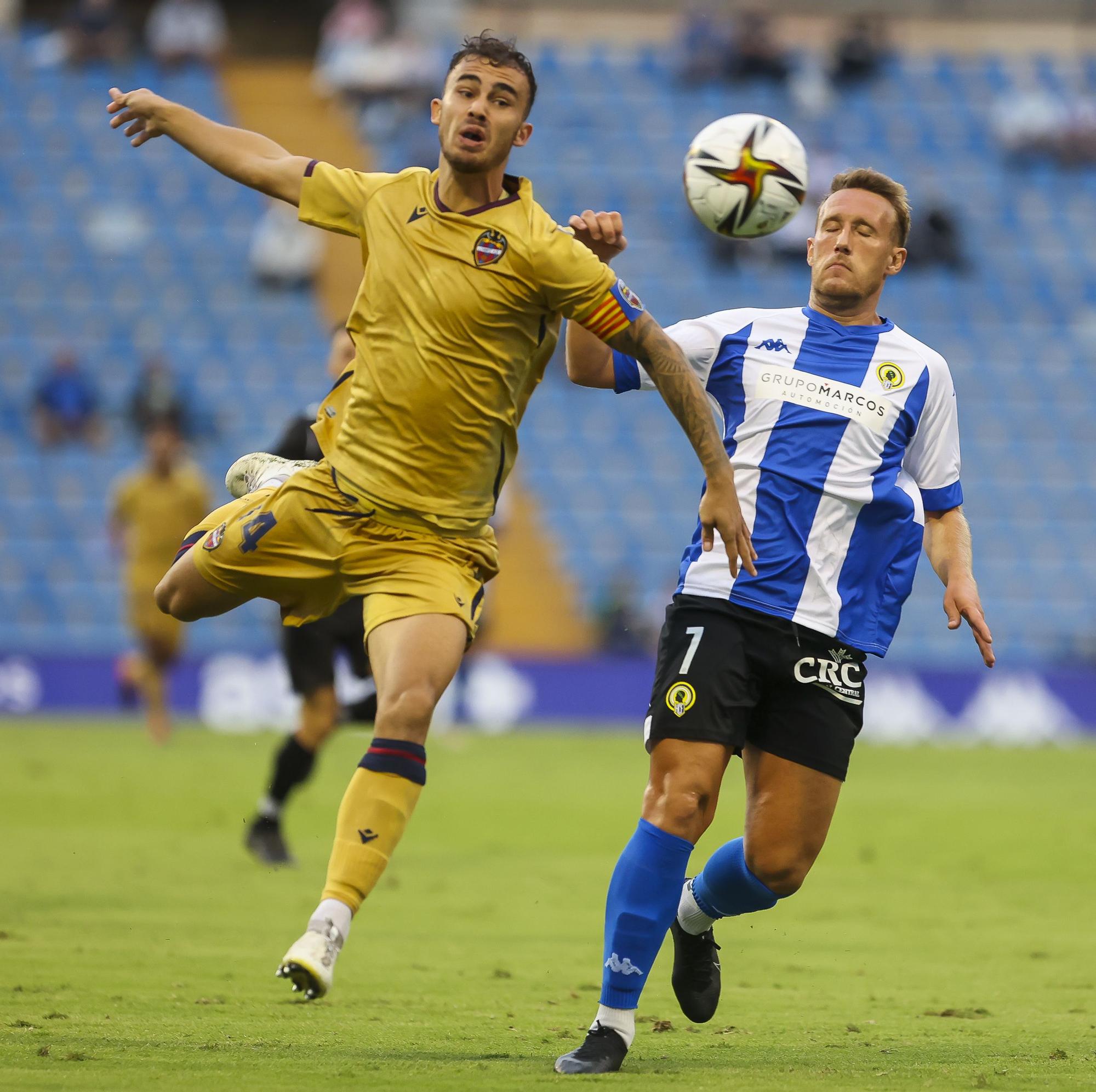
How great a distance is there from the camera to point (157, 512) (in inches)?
675

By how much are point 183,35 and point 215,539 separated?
73.5ft

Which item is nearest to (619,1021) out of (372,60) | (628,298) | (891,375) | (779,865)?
(779,865)

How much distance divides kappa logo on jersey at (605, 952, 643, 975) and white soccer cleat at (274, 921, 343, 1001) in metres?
0.85

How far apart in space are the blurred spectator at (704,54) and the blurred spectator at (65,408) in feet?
33.3

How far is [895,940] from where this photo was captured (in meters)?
7.59

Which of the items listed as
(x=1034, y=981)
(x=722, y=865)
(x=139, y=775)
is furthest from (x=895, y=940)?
(x=139, y=775)

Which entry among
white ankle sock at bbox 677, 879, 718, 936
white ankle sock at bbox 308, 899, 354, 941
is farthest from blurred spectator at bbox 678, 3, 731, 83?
Answer: white ankle sock at bbox 308, 899, 354, 941

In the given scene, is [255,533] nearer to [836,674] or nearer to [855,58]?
[836,674]

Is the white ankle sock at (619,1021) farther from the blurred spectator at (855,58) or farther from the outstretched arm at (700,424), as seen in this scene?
the blurred spectator at (855,58)

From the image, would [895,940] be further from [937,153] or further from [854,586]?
[937,153]

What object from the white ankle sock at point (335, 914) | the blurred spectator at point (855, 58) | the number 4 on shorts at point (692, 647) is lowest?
the white ankle sock at point (335, 914)

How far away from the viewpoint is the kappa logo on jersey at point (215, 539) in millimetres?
5559

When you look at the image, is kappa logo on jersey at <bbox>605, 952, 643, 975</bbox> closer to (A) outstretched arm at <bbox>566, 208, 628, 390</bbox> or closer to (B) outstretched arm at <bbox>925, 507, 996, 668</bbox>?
(B) outstretched arm at <bbox>925, 507, 996, 668</bbox>

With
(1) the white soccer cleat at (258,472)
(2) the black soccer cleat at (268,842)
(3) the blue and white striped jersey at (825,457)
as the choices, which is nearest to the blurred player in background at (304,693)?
(2) the black soccer cleat at (268,842)
